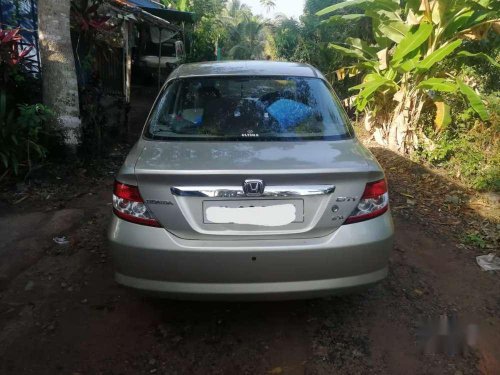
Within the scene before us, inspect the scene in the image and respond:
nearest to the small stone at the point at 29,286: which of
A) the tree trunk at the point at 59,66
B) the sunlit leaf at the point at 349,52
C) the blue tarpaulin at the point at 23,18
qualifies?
the tree trunk at the point at 59,66

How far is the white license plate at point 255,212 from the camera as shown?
217 cm

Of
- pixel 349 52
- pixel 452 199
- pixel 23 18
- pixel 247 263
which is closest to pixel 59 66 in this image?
pixel 23 18

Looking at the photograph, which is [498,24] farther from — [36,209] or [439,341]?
[36,209]

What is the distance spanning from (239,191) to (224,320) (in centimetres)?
106

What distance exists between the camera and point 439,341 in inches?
103

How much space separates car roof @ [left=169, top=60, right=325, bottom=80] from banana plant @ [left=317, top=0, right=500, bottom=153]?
311 cm

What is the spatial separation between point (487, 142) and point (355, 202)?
15.5ft

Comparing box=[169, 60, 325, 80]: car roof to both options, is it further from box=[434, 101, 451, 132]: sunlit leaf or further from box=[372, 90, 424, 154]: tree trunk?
box=[372, 90, 424, 154]: tree trunk

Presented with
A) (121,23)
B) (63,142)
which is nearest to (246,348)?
(63,142)

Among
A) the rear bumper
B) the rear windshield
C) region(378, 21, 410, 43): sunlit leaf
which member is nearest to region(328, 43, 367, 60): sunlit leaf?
region(378, 21, 410, 43): sunlit leaf

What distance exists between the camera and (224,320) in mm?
2795

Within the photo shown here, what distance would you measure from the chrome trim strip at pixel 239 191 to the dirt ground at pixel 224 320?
3.18 feet

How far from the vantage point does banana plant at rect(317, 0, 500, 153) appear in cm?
579

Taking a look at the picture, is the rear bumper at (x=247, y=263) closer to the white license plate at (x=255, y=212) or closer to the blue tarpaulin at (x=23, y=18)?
the white license plate at (x=255, y=212)
